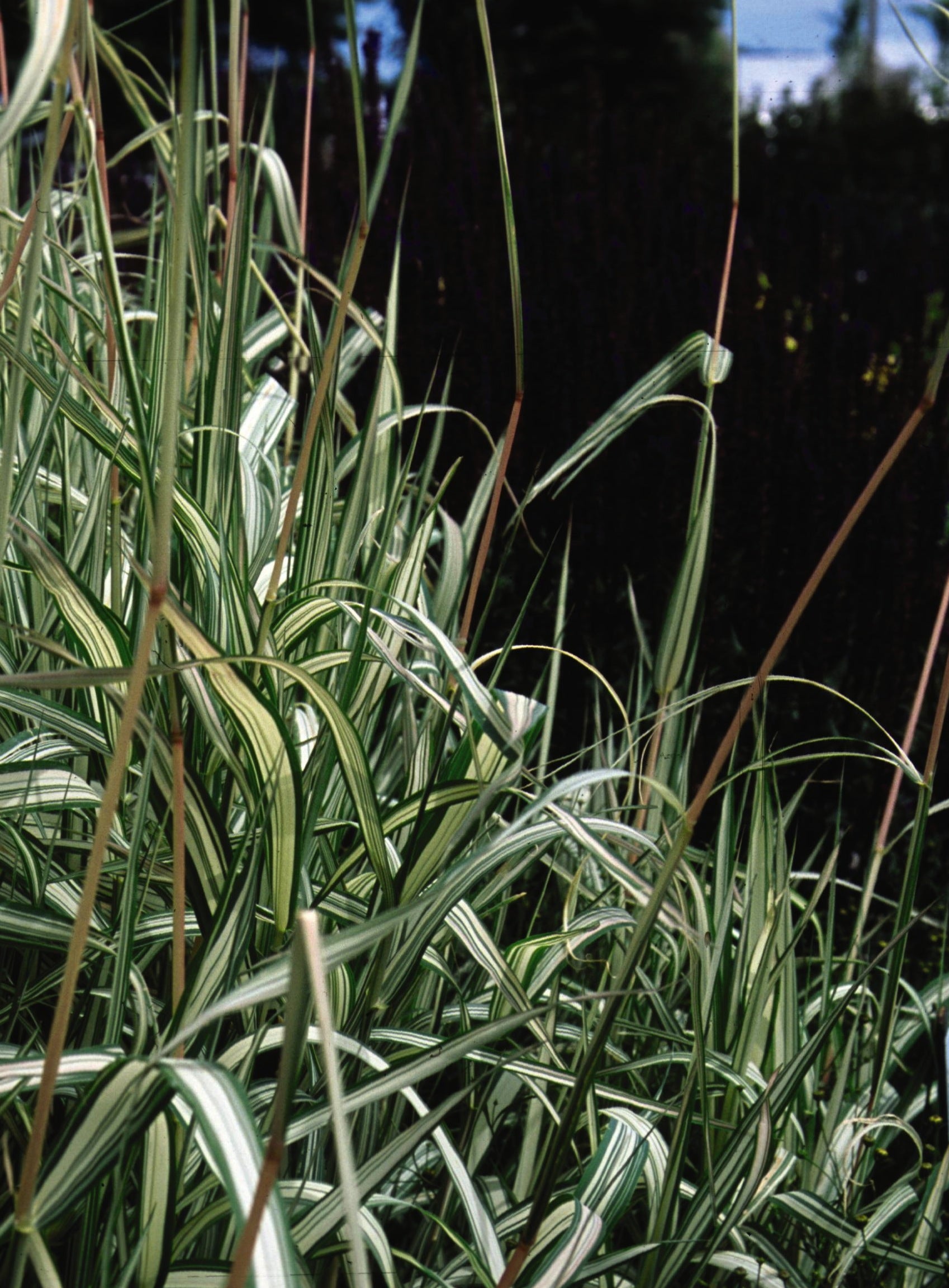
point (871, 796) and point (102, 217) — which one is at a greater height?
point (102, 217)

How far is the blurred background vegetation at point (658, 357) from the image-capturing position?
1.75 m

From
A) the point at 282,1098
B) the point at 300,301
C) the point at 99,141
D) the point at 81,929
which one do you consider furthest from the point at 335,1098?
the point at 300,301

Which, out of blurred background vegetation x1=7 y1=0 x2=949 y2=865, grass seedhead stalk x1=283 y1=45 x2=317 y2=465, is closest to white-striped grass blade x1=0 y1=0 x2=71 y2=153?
grass seedhead stalk x1=283 y1=45 x2=317 y2=465

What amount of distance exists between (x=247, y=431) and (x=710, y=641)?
83 centimetres

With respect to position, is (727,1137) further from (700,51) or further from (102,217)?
(700,51)

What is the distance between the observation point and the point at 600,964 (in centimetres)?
117

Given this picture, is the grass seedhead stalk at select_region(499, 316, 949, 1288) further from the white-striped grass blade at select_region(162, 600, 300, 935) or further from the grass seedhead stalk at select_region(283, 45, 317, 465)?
the grass seedhead stalk at select_region(283, 45, 317, 465)

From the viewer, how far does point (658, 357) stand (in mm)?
1870

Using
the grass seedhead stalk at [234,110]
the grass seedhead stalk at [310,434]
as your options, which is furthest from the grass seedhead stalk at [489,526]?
the grass seedhead stalk at [234,110]

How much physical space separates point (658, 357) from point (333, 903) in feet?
4.21

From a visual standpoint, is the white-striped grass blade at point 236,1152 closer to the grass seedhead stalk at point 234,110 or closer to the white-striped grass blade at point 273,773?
the white-striped grass blade at point 273,773

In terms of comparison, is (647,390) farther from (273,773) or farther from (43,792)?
(43,792)

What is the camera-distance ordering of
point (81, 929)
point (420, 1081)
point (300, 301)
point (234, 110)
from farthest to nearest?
1. point (300, 301)
2. point (234, 110)
3. point (420, 1081)
4. point (81, 929)

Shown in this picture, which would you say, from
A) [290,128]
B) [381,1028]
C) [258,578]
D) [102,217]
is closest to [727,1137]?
[381,1028]
